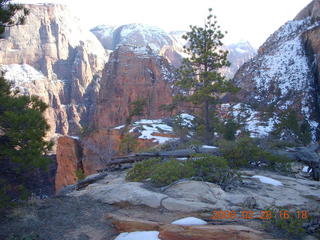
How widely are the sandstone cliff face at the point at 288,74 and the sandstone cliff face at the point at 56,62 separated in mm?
58323

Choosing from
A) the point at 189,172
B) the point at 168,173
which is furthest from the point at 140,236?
the point at 189,172

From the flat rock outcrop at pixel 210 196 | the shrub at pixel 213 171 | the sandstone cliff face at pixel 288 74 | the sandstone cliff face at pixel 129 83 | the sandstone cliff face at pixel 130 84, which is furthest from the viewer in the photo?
the sandstone cliff face at pixel 129 83

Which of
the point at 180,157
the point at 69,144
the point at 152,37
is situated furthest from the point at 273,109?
the point at 152,37

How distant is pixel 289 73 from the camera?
137ft

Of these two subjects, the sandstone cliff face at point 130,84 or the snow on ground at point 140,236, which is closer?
the snow on ground at point 140,236

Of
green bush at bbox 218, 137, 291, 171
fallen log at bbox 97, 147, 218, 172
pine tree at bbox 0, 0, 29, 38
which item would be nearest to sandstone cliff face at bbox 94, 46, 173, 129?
fallen log at bbox 97, 147, 218, 172

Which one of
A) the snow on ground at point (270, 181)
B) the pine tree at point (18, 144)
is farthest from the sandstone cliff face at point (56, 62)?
the pine tree at point (18, 144)

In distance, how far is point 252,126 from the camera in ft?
104

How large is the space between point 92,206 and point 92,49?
122 metres

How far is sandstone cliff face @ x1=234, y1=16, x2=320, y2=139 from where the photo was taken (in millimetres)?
37219

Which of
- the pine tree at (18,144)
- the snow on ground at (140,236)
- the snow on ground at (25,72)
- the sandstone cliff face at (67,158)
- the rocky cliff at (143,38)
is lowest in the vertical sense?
the sandstone cliff face at (67,158)

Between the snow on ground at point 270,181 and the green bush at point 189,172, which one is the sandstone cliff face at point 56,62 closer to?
the green bush at point 189,172

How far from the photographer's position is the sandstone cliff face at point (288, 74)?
3722cm

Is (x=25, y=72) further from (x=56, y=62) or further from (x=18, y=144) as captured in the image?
(x=18, y=144)
